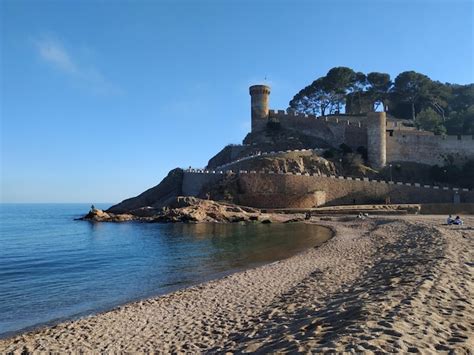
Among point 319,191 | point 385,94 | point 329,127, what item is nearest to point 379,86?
point 385,94

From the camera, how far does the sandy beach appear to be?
582cm

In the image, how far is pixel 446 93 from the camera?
63906 mm

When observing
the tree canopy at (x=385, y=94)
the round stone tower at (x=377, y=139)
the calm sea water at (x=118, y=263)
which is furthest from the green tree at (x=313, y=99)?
the calm sea water at (x=118, y=263)

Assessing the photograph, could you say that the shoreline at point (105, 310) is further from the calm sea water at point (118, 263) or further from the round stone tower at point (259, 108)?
the round stone tower at point (259, 108)

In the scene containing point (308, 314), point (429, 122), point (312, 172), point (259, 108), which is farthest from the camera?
point (259, 108)

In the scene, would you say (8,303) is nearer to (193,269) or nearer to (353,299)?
(193,269)

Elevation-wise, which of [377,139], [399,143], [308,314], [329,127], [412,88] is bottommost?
[308,314]

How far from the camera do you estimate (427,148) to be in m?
48.0

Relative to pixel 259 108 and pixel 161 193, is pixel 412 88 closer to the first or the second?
pixel 259 108

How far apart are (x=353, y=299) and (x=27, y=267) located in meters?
16.1

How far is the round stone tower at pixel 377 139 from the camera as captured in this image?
4694 cm

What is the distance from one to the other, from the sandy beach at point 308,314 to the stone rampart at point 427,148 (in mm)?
35286

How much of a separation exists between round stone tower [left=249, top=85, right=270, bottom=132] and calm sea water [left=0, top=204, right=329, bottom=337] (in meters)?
27.9

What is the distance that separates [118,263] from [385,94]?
188 feet
